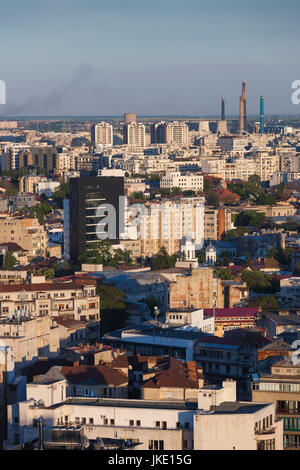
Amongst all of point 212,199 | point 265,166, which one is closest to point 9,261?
point 212,199

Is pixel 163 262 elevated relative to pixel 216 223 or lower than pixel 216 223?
lower

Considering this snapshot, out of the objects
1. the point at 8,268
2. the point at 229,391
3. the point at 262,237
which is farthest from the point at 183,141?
the point at 229,391

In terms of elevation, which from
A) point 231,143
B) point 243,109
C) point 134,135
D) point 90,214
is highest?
point 243,109

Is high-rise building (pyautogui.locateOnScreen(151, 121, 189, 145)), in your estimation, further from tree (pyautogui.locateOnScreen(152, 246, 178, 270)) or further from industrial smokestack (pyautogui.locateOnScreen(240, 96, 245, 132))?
tree (pyautogui.locateOnScreen(152, 246, 178, 270))

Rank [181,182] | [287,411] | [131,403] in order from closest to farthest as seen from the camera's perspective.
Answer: [131,403], [287,411], [181,182]

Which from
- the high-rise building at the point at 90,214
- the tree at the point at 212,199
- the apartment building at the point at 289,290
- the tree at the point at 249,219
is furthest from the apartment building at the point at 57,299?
the tree at the point at 212,199

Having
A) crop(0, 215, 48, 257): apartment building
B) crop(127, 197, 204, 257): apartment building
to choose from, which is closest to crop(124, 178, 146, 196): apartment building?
crop(127, 197, 204, 257): apartment building

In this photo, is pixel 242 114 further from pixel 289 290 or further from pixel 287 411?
pixel 287 411
